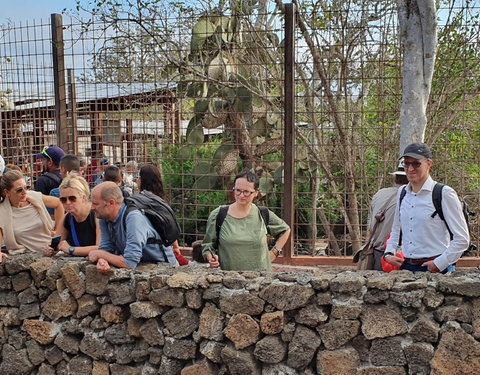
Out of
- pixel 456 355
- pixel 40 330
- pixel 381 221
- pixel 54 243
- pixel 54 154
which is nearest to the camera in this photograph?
pixel 456 355

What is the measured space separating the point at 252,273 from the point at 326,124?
483 cm

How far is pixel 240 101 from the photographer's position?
7.30m

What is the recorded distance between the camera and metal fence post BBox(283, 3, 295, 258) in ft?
20.7

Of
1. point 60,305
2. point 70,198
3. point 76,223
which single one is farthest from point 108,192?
point 60,305

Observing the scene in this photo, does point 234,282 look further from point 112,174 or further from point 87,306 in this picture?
point 112,174

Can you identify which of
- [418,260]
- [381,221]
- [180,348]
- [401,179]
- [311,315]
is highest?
[401,179]

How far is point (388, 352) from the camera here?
10.7 ft

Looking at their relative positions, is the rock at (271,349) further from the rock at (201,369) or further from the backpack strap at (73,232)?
the backpack strap at (73,232)

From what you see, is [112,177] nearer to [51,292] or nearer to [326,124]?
[51,292]

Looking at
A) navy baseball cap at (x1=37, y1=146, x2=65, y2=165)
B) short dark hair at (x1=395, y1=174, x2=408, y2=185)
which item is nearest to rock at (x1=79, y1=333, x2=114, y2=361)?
short dark hair at (x1=395, y1=174, x2=408, y2=185)

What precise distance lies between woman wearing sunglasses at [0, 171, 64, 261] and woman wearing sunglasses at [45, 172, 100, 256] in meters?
0.28

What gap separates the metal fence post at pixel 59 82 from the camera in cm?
722

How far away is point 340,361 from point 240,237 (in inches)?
48.1

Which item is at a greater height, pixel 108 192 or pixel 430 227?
pixel 108 192
